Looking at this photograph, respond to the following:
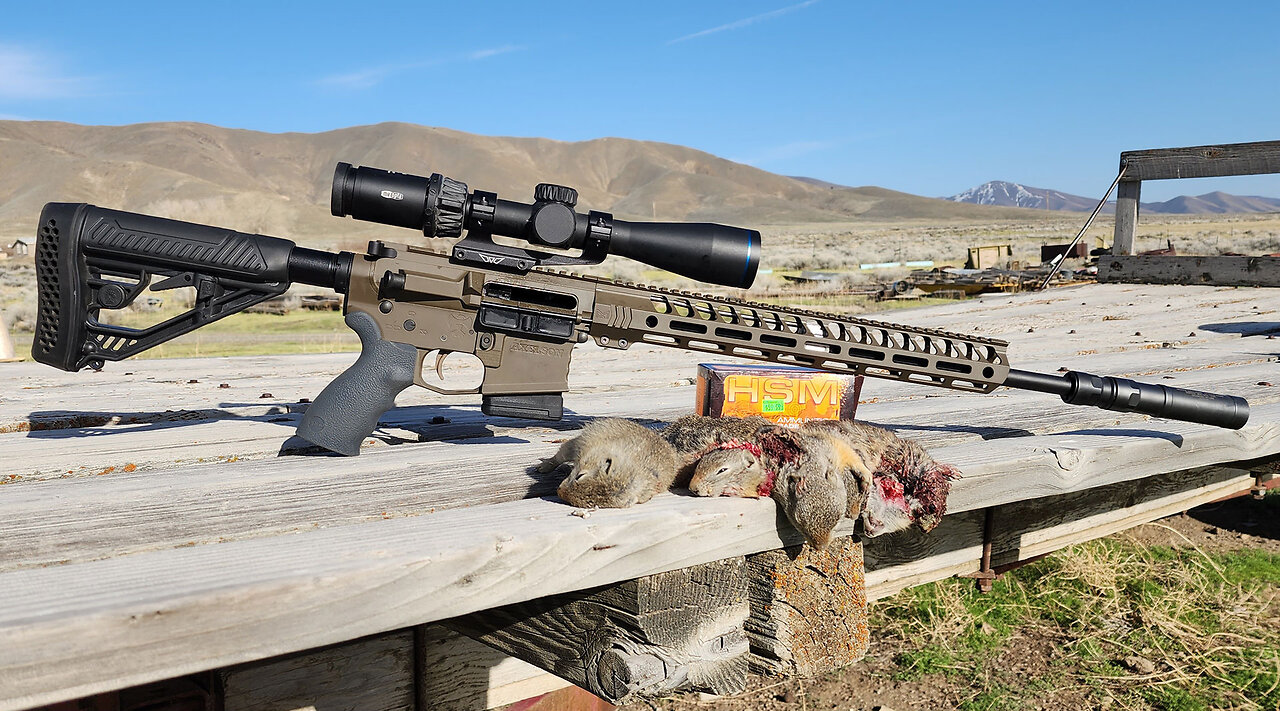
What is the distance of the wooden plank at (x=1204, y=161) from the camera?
9234 millimetres

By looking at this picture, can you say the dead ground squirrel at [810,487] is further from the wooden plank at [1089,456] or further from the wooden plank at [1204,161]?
the wooden plank at [1204,161]

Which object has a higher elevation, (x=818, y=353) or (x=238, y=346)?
(x=818, y=353)

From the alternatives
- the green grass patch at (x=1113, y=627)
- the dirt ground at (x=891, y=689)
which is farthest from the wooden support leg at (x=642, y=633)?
the green grass patch at (x=1113, y=627)

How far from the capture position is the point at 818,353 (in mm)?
3770

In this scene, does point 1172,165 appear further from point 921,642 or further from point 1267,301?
point 921,642

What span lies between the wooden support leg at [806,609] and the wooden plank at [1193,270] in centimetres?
957

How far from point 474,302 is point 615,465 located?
1.41 meters

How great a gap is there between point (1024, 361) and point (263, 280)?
17.9 ft

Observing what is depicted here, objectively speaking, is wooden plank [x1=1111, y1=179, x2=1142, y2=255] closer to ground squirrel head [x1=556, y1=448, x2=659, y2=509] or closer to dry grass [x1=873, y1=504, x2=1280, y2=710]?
dry grass [x1=873, y1=504, x2=1280, y2=710]

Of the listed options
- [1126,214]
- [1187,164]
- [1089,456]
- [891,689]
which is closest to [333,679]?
[1089,456]

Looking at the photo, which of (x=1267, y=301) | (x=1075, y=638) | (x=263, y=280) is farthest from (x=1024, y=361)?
(x=263, y=280)

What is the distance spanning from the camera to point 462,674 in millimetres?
3078

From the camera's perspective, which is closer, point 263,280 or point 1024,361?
point 263,280

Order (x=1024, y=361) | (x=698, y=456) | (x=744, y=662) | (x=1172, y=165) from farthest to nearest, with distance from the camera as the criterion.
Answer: (x=1172, y=165), (x=1024, y=361), (x=698, y=456), (x=744, y=662)
